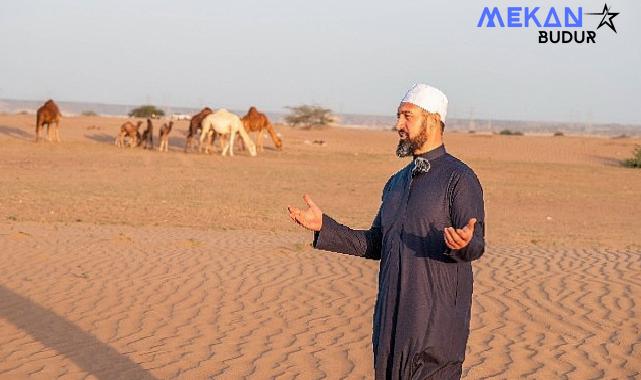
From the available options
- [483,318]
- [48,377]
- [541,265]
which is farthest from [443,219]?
[541,265]

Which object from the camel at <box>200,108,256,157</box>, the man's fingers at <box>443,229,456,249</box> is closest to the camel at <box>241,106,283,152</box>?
the camel at <box>200,108,256,157</box>

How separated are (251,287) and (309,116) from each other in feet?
164

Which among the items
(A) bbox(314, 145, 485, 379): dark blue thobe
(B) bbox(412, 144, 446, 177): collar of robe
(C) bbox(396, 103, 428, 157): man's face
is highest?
(C) bbox(396, 103, 428, 157): man's face

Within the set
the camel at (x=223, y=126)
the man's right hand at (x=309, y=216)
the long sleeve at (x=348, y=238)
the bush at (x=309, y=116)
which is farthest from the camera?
the bush at (x=309, y=116)

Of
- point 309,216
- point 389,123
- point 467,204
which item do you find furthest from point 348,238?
point 389,123

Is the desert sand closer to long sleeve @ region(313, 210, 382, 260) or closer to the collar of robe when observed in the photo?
long sleeve @ region(313, 210, 382, 260)

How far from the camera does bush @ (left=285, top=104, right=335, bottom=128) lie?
59.8m

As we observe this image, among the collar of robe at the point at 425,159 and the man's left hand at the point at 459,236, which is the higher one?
the collar of robe at the point at 425,159

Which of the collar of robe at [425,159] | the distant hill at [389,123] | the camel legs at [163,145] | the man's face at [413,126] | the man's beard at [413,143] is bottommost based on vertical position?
the distant hill at [389,123]

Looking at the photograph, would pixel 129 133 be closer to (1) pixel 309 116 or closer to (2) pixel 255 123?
(2) pixel 255 123

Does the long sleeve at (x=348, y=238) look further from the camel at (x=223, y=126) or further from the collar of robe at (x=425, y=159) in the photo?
the camel at (x=223, y=126)

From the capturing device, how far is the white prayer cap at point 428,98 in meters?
4.04

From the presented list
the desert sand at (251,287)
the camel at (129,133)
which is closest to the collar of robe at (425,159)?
the desert sand at (251,287)

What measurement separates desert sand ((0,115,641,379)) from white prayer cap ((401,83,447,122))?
3.15 m
